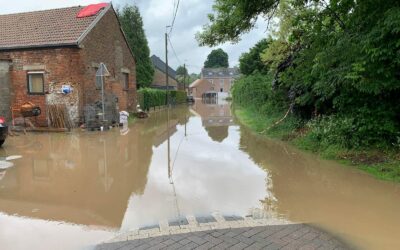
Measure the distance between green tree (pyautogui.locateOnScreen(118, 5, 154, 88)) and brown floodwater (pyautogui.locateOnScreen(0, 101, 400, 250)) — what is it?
33.0 metres

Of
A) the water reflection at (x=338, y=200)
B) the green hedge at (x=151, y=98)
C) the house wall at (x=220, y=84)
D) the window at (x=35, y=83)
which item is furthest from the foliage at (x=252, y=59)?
the house wall at (x=220, y=84)

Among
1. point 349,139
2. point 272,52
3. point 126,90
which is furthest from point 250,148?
point 126,90

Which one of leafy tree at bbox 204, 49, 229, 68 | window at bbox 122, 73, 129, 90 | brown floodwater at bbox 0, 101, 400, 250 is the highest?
leafy tree at bbox 204, 49, 229, 68

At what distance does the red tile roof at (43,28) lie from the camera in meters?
16.2

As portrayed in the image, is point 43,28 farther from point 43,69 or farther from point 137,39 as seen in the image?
point 137,39

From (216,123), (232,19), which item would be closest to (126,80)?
(216,123)

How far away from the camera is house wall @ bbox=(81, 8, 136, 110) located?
A: 16.9 m

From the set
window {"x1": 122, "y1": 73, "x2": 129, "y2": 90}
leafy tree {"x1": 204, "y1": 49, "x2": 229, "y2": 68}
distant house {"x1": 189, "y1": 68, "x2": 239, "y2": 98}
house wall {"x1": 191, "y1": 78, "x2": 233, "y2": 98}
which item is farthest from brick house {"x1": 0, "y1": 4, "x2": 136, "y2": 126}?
leafy tree {"x1": 204, "y1": 49, "x2": 229, "y2": 68}

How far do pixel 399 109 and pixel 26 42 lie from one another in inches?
638

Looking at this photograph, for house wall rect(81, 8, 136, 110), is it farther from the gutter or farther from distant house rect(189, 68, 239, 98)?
distant house rect(189, 68, 239, 98)

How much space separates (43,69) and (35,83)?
93 cm

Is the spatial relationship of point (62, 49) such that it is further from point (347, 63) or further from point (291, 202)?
point (291, 202)

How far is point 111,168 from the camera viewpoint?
27.9ft

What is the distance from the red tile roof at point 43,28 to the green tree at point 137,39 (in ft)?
76.7
